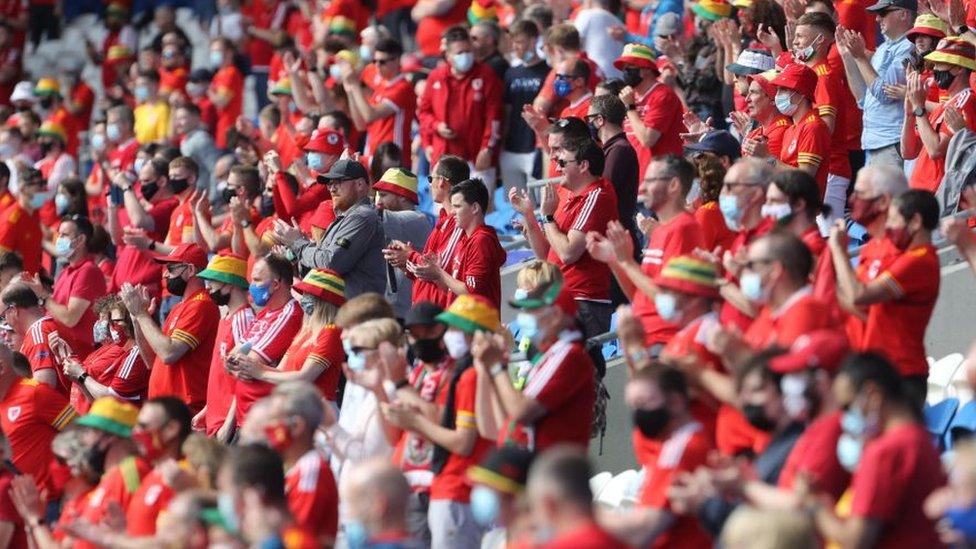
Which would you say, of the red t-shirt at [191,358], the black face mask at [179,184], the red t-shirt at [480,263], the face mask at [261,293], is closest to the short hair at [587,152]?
the red t-shirt at [480,263]

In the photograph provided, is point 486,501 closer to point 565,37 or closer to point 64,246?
point 64,246

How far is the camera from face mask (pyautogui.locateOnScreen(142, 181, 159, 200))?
14.9 meters

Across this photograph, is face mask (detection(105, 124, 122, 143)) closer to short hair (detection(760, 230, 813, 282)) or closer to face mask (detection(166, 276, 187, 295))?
face mask (detection(166, 276, 187, 295))

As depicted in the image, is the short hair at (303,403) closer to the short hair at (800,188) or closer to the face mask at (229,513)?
the face mask at (229,513)

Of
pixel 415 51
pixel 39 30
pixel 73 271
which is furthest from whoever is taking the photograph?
pixel 39 30

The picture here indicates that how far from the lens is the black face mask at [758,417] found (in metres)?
7.42

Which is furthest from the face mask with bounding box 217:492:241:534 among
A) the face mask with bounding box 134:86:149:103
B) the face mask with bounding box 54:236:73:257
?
the face mask with bounding box 134:86:149:103

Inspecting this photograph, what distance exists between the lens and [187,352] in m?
11.6

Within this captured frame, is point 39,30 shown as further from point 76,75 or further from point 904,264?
point 904,264

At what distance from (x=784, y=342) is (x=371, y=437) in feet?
7.67

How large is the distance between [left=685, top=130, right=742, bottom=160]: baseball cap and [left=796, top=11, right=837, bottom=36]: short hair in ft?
7.35

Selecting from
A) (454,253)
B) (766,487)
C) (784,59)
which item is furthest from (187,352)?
(766,487)

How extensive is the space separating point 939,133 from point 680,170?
2.46 metres

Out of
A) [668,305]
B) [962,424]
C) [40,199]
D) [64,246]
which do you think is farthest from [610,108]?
[40,199]
